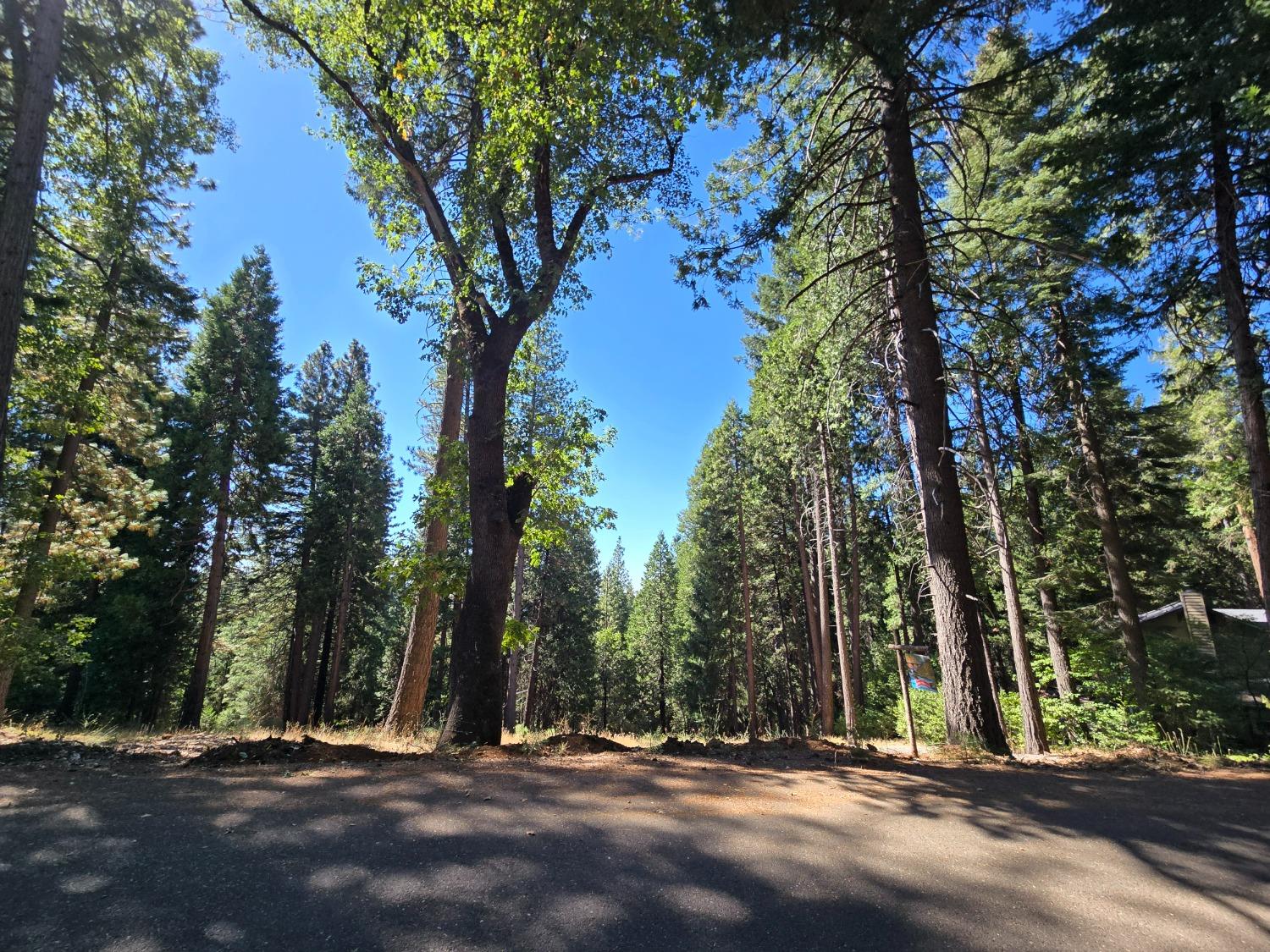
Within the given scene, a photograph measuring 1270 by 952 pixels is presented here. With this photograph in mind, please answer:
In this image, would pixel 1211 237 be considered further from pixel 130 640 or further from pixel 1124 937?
pixel 130 640

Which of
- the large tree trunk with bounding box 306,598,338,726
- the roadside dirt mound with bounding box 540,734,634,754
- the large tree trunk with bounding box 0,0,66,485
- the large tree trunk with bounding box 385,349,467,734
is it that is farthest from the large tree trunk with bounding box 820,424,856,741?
the large tree trunk with bounding box 306,598,338,726

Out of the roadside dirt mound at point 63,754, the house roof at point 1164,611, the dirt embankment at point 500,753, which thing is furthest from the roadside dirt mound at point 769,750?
the house roof at point 1164,611

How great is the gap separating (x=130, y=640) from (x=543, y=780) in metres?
21.7

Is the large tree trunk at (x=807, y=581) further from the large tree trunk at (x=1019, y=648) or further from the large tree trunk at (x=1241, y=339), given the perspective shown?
the large tree trunk at (x=1241, y=339)

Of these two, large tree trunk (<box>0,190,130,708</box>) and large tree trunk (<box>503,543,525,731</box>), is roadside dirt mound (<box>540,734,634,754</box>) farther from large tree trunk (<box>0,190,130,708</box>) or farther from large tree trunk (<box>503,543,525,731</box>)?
large tree trunk (<box>503,543,525,731</box>)

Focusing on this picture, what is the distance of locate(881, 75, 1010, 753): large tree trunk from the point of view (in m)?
7.15

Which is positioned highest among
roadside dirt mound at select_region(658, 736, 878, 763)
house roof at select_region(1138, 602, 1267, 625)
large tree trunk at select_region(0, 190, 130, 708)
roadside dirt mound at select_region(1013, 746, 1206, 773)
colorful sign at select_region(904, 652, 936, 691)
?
large tree trunk at select_region(0, 190, 130, 708)

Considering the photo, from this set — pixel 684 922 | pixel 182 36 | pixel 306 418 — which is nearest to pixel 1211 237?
pixel 684 922

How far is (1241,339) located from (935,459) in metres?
5.37

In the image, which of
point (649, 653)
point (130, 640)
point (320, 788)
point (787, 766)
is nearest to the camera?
point (320, 788)

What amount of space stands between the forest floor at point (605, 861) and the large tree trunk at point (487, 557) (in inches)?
64.3

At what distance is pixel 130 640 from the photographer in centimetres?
1881

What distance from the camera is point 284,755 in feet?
18.8

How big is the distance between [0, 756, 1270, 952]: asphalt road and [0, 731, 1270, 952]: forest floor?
0.02 metres
